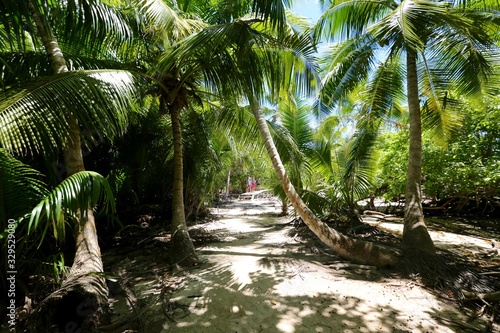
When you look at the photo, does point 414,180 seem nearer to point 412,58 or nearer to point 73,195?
point 412,58

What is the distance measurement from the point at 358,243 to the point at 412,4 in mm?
3893

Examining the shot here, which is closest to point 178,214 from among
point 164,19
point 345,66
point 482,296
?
point 164,19

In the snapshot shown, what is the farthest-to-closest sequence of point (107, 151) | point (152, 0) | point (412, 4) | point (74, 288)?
point (107, 151), point (152, 0), point (412, 4), point (74, 288)

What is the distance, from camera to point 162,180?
6930 millimetres

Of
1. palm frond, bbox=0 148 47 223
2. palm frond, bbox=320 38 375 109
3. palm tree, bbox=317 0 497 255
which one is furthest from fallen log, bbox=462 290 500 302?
palm frond, bbox=0 148 47 223

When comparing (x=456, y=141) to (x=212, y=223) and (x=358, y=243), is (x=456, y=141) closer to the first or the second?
(x=358, y=243)

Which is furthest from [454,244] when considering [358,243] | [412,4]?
[412,4]

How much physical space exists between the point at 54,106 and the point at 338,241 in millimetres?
4577

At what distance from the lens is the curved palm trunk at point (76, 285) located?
2201mm

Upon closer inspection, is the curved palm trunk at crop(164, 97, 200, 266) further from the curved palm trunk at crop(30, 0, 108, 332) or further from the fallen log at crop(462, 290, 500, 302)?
the fallen log at crop(462, 290, 500, 302)

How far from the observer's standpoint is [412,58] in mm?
4309

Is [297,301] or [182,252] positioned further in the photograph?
[182,252]

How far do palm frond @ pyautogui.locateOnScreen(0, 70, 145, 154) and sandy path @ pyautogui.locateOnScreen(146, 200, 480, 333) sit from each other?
2233 mm

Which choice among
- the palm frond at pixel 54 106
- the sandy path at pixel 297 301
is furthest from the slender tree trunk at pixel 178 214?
the palm frond at pixel 54 106
